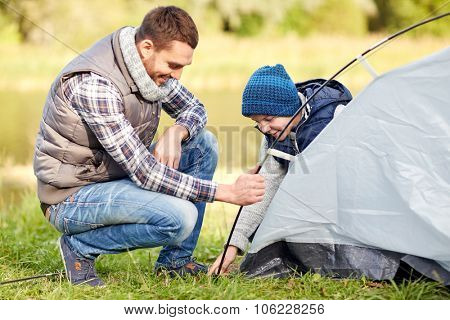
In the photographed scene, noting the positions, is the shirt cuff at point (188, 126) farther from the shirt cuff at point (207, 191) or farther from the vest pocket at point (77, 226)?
the vest pocket at point (77, 226)

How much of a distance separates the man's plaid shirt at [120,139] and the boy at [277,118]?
337 mm

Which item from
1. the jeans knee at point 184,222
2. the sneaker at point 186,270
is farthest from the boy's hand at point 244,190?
the sneaker at point 186,270

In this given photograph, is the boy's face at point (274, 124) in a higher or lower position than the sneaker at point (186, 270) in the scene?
higher

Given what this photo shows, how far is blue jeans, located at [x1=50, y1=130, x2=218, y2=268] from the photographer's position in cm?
275

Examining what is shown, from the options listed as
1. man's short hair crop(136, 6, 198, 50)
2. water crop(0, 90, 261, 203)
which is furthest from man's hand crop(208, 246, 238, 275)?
water crop(0, 90, 261, 203)

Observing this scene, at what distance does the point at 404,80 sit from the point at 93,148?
1.27 m

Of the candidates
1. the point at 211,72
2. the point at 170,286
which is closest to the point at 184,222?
the point at 170,286

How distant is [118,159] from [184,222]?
1.20 ft

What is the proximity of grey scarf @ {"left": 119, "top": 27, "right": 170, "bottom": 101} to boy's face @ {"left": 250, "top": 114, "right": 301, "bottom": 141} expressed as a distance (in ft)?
1.55

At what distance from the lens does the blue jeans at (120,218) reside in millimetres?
2754

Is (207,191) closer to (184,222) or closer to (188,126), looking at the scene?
(184,222)

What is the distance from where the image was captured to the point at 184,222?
109 inches

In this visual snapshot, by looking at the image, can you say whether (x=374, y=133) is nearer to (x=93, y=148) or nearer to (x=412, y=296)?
(x=412, y=296)

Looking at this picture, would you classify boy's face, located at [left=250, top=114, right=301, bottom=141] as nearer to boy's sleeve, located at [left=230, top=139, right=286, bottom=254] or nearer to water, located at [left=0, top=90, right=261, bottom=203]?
boy's sleeve, located at [left=230, top=139, right=286, bottom=254]
